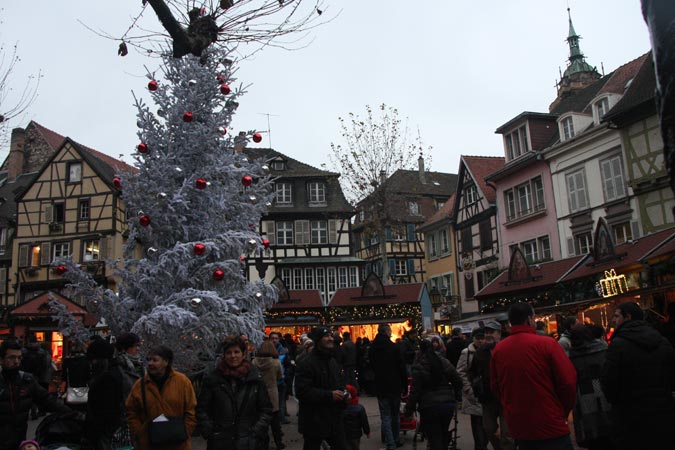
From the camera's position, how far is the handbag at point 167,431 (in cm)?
495

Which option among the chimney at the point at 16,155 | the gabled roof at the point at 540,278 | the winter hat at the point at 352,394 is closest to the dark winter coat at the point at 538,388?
the winter hat at the point at 352,394

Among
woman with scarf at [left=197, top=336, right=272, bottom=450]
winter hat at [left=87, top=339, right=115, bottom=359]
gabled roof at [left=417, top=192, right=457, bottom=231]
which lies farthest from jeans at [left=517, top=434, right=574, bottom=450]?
gabled roof at [left=417, top=192, right=457, bottom=231]

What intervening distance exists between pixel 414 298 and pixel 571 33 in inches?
2123

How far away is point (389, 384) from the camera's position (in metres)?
9.23

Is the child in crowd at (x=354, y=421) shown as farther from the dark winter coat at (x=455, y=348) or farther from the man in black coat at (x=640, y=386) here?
the dark winter coat at (x=455, y=348)

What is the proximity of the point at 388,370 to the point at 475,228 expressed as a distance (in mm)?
25564

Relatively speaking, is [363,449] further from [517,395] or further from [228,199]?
[517,395]

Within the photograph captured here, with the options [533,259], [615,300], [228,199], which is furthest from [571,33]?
[228,199]

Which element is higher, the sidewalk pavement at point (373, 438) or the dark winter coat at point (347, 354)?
the dark winter coat at point (347, 354)

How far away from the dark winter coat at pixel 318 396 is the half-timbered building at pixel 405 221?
2407 centimetres

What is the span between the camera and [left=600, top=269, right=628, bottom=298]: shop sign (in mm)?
14883

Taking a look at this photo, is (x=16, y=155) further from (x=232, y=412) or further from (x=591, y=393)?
(x=591, y=393)

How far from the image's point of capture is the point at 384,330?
986 centimetres

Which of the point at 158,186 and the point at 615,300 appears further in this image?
the point at 615,300
